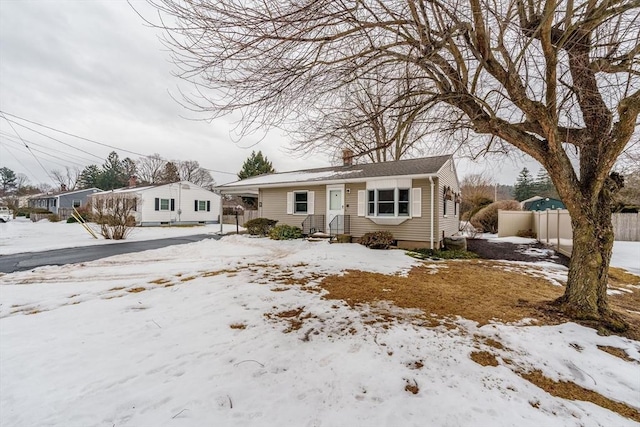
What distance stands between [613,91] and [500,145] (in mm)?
2308

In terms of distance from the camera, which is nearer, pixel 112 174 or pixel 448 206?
pixel 448 206

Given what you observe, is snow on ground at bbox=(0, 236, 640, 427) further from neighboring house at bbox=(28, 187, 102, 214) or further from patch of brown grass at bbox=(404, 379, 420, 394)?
neighboring house at bbox=(28, 187, 102, 214)

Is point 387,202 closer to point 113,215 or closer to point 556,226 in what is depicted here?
point 556,226

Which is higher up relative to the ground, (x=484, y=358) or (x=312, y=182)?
(x=312, y=182)

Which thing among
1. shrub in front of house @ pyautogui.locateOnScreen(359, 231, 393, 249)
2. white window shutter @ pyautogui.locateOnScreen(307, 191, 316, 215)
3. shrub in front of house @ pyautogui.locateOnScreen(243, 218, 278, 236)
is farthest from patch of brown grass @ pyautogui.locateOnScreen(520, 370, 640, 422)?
shrub in front of house @ pyautogui.locateOnScreen(243, 218, 278, 236)

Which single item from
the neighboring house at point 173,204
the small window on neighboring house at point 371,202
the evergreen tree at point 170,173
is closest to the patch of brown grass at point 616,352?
the small window on neighboring house at point 371,202

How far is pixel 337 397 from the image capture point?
207cm

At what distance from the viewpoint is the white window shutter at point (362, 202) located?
11.2 metres

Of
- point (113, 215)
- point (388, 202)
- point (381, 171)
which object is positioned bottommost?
point (113, 215)

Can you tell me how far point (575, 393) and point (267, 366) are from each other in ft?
9.03

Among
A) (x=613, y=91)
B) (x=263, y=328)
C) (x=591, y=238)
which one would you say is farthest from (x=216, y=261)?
(x=613, y=91)

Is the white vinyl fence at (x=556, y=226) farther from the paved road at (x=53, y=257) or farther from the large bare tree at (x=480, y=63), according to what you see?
the paved road at (x=53, y=257)

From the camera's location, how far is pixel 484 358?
8.72 ft

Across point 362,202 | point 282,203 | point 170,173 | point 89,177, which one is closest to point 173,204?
point 282,203
